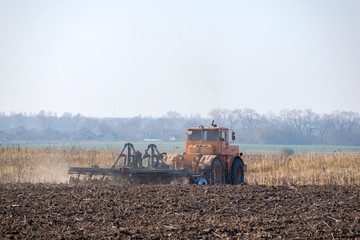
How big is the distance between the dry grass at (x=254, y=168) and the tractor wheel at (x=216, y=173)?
2.08 metres

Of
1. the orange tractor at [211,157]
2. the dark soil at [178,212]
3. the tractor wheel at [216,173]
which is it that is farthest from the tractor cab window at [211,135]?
the dark soil at [178,212]

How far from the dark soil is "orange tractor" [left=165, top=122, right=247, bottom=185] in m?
2.60

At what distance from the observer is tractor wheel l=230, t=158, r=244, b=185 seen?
20.0 m

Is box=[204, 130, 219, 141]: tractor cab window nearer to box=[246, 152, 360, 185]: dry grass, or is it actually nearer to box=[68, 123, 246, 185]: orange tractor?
box=[68, 123, 246, 185]: orange tractor

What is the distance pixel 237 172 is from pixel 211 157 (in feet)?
Answer: 9.40

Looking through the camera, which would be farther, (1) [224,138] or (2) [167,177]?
(1) [224,138]

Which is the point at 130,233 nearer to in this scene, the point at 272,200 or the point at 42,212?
the point at 42,212

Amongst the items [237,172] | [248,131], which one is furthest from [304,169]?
[248,131]

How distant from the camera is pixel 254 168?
2678cm

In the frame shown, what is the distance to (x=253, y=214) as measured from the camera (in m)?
11.3

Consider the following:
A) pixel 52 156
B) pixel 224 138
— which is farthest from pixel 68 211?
pixel 52 156

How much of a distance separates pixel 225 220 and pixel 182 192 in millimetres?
3968

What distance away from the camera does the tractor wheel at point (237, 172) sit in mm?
20000

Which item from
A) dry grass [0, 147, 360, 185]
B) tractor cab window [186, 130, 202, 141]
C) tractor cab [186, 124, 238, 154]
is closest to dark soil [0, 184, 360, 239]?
tractor cab [186, 124, 238, 154]
